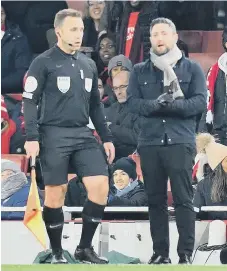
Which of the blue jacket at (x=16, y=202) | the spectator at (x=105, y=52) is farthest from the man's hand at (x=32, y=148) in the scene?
the spectator at (x=105, y=52)

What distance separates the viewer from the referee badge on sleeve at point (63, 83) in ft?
36.0

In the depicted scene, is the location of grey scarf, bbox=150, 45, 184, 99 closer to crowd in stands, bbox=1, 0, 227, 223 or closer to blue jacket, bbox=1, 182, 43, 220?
crowd in stands, bbox=1, 0, 227, 223

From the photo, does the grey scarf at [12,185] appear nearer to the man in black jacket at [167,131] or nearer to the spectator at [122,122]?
the spectator at [122,122]

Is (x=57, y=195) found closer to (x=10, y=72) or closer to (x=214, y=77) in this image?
(x=214, y=77)

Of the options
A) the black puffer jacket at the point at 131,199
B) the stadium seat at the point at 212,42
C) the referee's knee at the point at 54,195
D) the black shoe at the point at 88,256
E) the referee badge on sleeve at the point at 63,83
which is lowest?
the black shoe at the point at 88,256

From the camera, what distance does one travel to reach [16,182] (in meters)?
13.3

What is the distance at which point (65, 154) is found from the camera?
11016 millimetres

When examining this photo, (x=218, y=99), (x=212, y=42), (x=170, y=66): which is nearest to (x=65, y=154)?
(x=170, y=66)

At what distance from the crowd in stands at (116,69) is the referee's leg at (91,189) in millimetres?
1932

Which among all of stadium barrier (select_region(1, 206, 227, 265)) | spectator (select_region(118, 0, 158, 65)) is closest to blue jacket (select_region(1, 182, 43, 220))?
stadium barrier (select_region(1, 206, 227, 265))

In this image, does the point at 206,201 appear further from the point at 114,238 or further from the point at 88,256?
the point at 88,256

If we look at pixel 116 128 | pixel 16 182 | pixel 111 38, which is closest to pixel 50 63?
pixel 16 182

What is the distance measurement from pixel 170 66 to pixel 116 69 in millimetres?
3611

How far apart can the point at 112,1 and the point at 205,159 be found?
334cm
